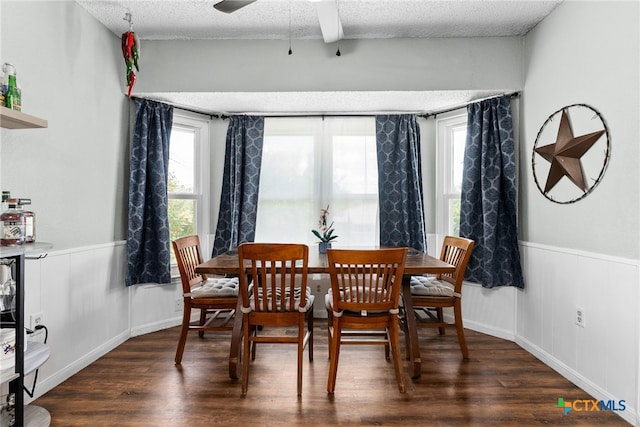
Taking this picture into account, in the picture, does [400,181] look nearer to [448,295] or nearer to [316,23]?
[448,295]

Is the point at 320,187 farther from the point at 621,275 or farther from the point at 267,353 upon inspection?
the point at 621,275

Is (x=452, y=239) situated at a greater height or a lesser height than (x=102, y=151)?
lesser

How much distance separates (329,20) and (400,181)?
1727 mm

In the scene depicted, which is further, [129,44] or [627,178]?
[129,44]

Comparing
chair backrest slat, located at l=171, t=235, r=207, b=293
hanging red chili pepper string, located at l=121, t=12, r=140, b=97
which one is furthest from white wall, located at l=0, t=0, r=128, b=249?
chair backrest slat, located at l=171, t=235, r=207, b=293

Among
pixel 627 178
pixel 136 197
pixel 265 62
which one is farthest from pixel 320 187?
pixel 627 178

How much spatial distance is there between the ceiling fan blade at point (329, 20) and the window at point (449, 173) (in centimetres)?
150

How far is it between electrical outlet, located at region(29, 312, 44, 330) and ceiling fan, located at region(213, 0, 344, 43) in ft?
7.01

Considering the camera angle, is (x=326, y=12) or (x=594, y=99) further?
(x=326, y=12)

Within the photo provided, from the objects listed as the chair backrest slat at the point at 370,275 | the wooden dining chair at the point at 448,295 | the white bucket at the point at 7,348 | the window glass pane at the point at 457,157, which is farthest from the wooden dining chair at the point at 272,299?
the window glass pane at the point at 457,157

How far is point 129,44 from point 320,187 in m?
2.15

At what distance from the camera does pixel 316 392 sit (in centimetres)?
231

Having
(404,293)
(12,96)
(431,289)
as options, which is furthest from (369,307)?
(12,96)

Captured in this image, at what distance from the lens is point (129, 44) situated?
2.87 metres
